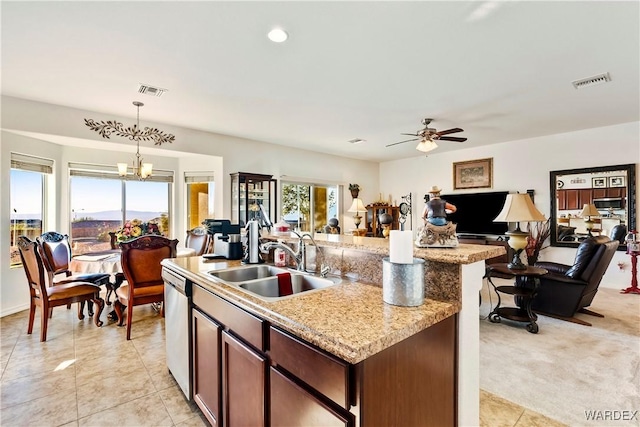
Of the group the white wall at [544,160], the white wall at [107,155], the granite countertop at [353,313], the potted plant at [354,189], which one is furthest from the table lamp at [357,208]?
the granite countertop at [353,313]

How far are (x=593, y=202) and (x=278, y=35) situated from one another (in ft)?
18.6

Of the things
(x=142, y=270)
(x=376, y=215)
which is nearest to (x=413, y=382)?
(x=142, y=270)

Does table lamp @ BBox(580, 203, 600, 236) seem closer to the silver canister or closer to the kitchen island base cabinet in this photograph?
the kitchen island base cabinet

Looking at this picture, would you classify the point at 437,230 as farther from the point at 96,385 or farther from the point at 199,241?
the point at 199,241

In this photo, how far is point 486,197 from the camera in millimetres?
6160

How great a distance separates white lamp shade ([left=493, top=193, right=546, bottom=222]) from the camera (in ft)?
10.6

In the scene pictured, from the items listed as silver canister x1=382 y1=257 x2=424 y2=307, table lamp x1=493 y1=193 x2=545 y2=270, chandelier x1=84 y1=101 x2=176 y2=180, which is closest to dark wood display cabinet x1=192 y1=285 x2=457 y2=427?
silver canister x1=382 y1=257 x2=424 y2=307

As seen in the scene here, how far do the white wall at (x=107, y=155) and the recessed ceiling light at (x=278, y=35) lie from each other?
2.95m

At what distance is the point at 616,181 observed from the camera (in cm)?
484

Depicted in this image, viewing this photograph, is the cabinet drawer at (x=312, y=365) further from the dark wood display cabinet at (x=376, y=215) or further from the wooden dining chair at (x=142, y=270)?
the dark wood display cabinet at (x=376, y=215)

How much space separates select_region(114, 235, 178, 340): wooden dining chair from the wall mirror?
20.2 feet

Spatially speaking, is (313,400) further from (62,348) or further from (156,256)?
(62,348)

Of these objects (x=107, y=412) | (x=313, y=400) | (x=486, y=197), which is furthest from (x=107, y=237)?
(x=486, y=197)

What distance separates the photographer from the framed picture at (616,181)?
4.79 metres
